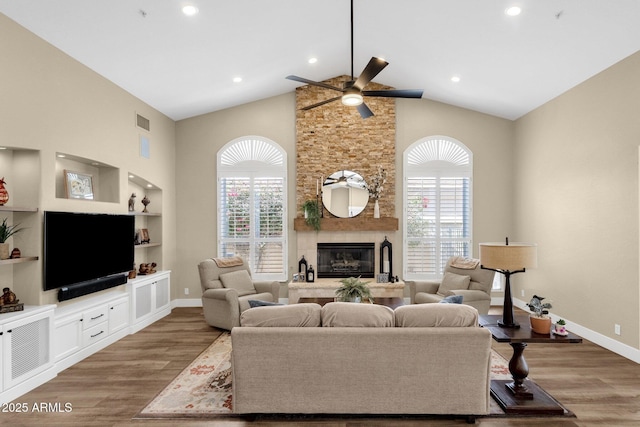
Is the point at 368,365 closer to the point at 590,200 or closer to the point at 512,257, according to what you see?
the point at 512,257

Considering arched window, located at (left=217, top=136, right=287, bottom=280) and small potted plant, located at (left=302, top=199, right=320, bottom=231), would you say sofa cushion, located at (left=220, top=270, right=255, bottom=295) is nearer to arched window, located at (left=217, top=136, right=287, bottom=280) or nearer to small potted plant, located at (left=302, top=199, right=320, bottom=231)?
arched window, located at (left=217, top=136, right=287, bottom=280)

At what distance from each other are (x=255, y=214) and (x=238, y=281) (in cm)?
159

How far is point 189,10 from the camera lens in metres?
4.01

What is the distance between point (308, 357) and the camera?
2.91m

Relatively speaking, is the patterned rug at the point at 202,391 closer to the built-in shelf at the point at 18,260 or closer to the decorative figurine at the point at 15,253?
the built-in shelf at the point at 18,260

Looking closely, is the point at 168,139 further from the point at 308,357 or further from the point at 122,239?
the point at 308,357

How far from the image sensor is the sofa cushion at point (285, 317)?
2.99 metres

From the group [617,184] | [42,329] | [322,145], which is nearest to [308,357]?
[42,329]

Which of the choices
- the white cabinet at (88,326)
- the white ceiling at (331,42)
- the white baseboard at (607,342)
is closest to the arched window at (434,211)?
the white ceiling at (331,42)

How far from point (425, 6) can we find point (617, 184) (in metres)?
3.05

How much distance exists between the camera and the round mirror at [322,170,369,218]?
711 centimetres

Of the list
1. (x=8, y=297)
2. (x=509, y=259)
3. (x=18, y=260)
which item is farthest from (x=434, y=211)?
(x=8, y=297)

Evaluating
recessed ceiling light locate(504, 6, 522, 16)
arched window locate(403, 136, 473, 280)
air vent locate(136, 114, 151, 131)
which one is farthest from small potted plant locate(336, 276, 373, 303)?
air vent locate(136, 114, 151, 131)

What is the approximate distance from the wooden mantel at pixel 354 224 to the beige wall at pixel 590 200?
2.33 metres
